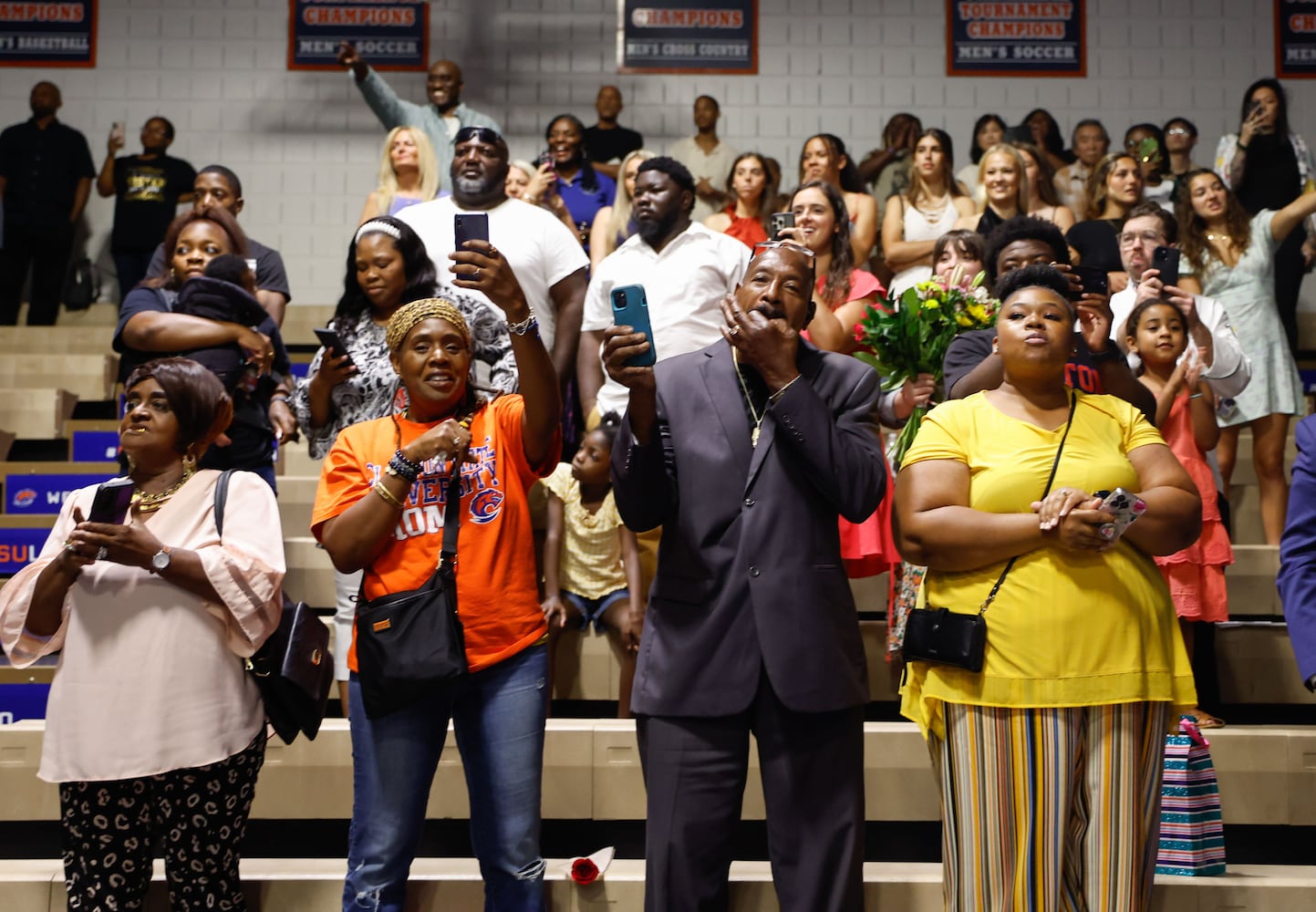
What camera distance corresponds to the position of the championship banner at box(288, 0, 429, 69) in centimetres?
1121

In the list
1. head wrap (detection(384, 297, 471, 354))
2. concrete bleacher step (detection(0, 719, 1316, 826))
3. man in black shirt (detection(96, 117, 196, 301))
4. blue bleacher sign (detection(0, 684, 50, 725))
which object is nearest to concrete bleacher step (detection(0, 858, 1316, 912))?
concrete bleacher step (detection(0, 719, 1316, 826))

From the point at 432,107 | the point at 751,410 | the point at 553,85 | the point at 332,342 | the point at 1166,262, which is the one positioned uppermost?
the point at 553,85

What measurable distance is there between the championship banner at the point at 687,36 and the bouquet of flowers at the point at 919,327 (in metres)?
7.68

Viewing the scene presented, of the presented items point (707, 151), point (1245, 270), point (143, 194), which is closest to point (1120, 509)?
point (1245, 270)

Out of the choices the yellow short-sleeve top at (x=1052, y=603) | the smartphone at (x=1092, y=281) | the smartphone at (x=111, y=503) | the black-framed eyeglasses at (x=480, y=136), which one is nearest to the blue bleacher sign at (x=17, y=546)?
the black-framed eyeglasses at (x=480, y=136)

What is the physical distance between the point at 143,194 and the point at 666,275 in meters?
6.49

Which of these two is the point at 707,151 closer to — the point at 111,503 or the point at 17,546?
the point at 17,546

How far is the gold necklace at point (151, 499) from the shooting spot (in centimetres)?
322

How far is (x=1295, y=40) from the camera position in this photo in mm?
11141

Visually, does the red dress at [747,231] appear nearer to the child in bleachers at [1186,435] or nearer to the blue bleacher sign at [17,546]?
the child in bleachers at [1186,435]

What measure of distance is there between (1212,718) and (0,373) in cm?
712

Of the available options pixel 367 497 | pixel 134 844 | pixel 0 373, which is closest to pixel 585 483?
pixel 367 497

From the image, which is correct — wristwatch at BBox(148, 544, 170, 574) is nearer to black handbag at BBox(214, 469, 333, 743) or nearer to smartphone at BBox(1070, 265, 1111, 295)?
black handbag at BBox(214, 469, 333, 743)

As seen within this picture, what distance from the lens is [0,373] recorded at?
8.09 m
